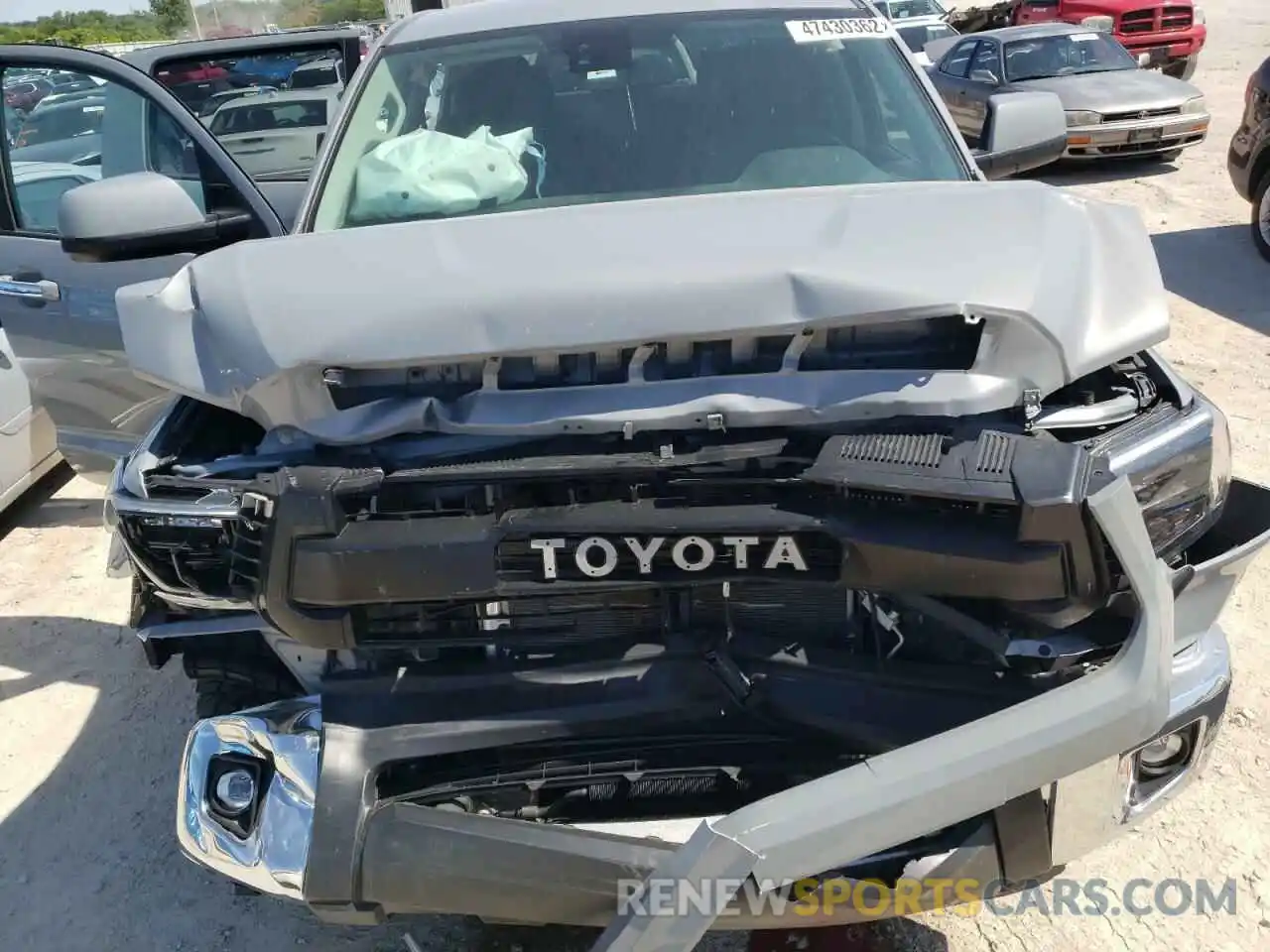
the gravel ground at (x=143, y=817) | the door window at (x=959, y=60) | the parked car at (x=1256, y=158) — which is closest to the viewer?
the gravel ground at (x=143, y=817)

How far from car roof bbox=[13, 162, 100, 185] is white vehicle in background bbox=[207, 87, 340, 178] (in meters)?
0.72

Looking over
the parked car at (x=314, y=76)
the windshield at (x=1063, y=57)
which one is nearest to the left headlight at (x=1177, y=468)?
the parked car at (x=314, y=76)

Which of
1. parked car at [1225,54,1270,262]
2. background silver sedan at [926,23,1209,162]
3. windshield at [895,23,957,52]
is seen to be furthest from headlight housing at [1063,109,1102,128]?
windshield at [895,23,957,52]

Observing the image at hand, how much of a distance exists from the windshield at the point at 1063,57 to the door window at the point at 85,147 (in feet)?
30.2

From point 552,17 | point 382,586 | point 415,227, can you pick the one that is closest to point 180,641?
point 382,586

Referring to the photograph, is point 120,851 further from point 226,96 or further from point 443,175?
point 226,96

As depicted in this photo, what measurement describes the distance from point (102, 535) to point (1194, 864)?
4293 millimetres

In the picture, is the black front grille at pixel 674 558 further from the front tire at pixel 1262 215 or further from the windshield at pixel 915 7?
the windshield at pixel 915 7

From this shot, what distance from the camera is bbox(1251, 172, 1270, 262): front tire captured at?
741cm

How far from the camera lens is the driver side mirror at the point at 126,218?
9.50 feet

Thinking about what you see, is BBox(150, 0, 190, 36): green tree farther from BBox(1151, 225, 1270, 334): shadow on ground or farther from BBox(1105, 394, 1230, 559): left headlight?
BBox(1105, 394, 1230, 559): left headlight

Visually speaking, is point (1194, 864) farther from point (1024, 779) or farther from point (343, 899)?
point (343, 899)

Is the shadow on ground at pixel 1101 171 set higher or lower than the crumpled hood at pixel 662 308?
lower

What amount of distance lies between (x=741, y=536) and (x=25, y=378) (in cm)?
346
